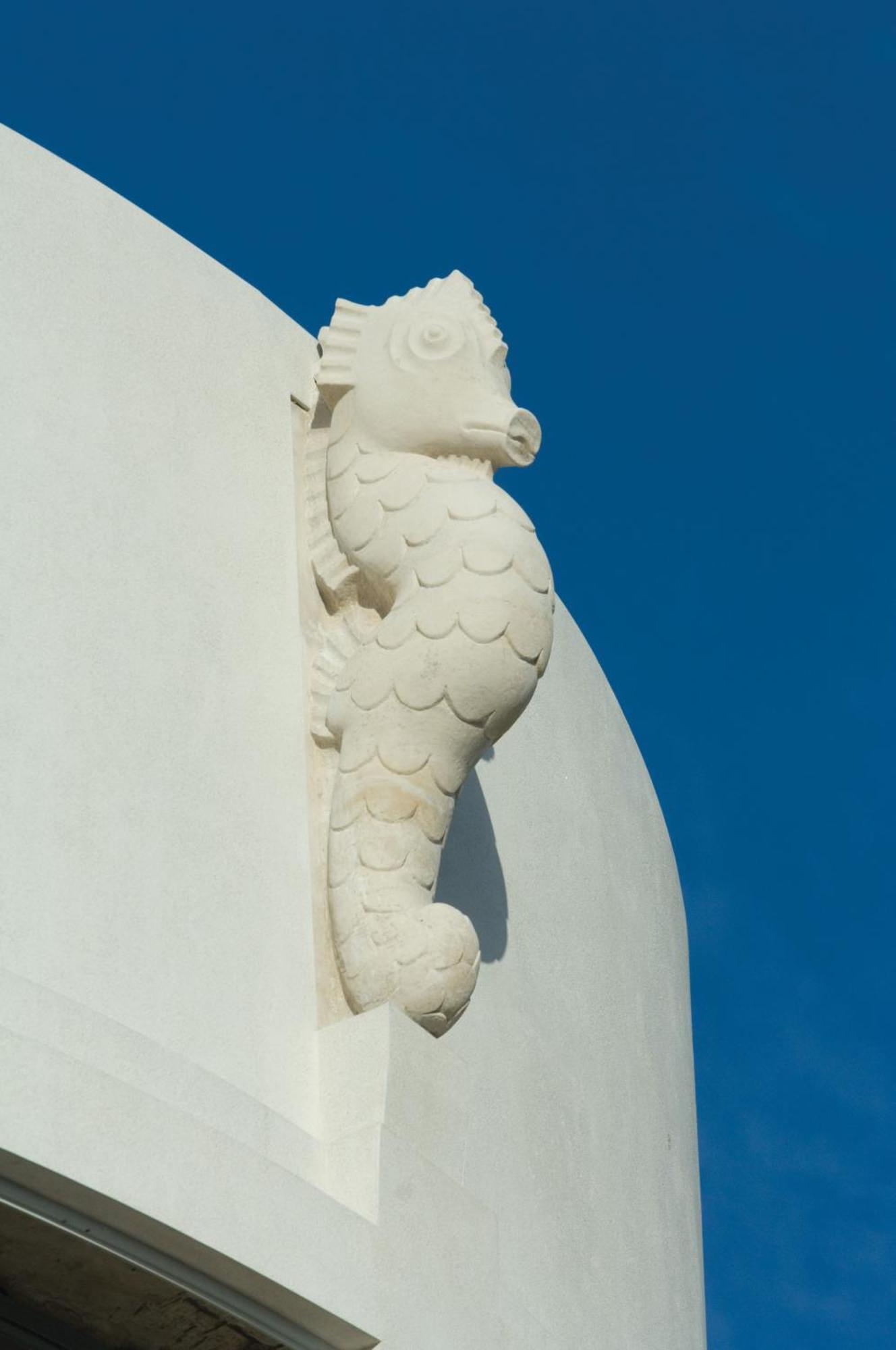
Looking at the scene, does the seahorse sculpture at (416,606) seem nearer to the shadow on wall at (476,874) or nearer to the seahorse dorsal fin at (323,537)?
the seahorse dorsal fin at (323,537)

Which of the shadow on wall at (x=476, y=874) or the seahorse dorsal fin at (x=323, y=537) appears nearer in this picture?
the seahorse dorsal fin at (x=323, y=537)

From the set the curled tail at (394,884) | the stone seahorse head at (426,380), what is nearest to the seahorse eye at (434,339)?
the stone seahorse head at (426,380)

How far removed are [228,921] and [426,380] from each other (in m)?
1.74

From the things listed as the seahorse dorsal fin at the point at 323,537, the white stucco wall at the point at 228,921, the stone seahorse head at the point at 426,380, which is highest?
the stone seahorse head at the point at 426,380

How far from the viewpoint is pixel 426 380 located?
652cm

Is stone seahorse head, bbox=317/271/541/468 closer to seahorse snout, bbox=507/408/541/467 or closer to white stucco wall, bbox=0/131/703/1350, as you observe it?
seahorse snout, bbox=507/408/541/467

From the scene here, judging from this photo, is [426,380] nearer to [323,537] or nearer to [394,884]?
[323,537]

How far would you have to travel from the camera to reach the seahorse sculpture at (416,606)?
18.8ft

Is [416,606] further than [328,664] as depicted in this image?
No

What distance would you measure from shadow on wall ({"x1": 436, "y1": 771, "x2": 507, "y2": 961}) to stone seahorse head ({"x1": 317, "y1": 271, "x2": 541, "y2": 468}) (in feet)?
3.36

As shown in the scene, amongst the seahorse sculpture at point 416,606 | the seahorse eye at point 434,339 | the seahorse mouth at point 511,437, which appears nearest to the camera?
the seahorse sculpture at point 416,606

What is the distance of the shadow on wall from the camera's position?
21.6 feet

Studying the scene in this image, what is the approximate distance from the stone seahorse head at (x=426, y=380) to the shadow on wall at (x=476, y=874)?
103cm

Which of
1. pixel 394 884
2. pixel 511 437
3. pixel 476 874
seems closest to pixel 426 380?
pixel 511 437
